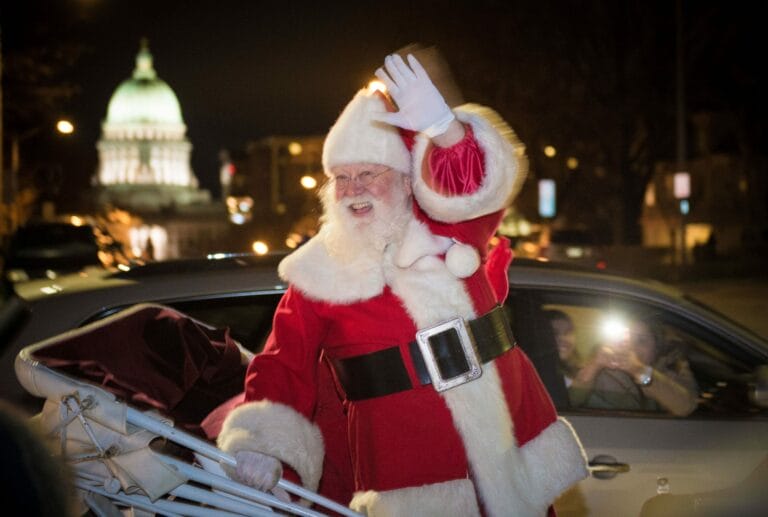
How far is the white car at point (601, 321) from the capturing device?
12.9 ft

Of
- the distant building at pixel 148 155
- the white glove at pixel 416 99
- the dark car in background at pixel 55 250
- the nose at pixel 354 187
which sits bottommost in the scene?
the distant building at pixel 148 155

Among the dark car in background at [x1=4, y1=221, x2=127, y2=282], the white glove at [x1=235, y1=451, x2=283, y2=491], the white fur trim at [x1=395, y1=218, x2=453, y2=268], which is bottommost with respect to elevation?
the dark car in background at [x1=4, y1=221, x2=127, y2=282]

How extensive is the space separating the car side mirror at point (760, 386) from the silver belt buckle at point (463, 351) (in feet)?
4.76

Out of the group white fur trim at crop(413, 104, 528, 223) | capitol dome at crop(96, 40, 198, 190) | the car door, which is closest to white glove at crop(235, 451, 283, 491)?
white fur trim at crop(413, 104, 528, 223)

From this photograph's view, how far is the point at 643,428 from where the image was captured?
4.05 m

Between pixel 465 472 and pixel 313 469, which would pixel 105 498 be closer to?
pixel 313 469

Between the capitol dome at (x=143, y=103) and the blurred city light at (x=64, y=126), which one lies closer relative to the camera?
the blurred city light at (x=64, y=126)

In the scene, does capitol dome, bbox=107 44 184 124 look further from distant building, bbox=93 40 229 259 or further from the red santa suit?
the red santa suit

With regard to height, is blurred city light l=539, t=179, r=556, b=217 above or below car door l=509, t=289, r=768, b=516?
below

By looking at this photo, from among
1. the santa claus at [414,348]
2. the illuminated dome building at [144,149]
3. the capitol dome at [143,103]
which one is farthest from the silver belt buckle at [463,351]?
the capitol dome at [143,103]

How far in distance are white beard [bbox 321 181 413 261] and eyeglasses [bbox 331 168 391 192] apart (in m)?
0.05

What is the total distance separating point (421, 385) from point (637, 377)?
1.64 m

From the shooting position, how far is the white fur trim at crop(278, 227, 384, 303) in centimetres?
317

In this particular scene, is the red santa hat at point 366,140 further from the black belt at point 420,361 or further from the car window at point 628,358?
the car window at point 628,358
